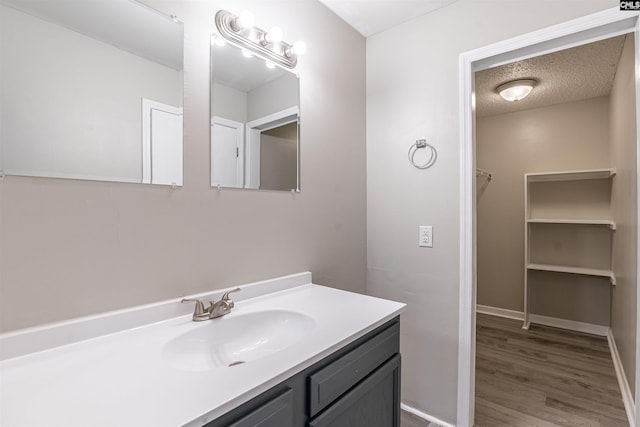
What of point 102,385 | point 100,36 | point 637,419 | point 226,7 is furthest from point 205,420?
point 637,419

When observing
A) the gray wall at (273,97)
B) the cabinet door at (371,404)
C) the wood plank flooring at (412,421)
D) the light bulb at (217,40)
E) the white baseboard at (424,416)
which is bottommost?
the wood plank flooring at (412,421)

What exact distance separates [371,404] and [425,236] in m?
0.99

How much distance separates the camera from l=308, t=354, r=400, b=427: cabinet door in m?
0.93

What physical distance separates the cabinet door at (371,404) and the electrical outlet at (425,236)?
736 mm

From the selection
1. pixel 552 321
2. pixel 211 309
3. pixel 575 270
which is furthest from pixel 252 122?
pixel 552 321

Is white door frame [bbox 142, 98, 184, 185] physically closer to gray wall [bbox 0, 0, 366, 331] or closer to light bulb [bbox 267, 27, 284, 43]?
gray wall [bbox 0, 0, 366, 331]

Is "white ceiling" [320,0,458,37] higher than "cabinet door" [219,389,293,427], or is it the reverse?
"white ceiling" [320,0,458,37]

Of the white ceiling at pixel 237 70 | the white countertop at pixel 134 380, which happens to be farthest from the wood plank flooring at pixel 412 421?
the white ceiling at pixel 237 70

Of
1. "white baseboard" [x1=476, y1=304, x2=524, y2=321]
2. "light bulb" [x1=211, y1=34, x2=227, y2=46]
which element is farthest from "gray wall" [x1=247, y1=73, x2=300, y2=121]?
"white baseboard" [x1=476, y1=304, x2=524, y2=321]

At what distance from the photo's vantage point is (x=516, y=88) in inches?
104

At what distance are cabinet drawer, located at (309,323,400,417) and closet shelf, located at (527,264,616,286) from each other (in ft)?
9.08

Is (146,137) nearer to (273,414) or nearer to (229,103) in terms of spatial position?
(229,103)

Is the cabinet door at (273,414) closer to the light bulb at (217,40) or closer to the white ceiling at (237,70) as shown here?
the white ceiling at (237,70)

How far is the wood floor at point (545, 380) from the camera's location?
5.99 ft
